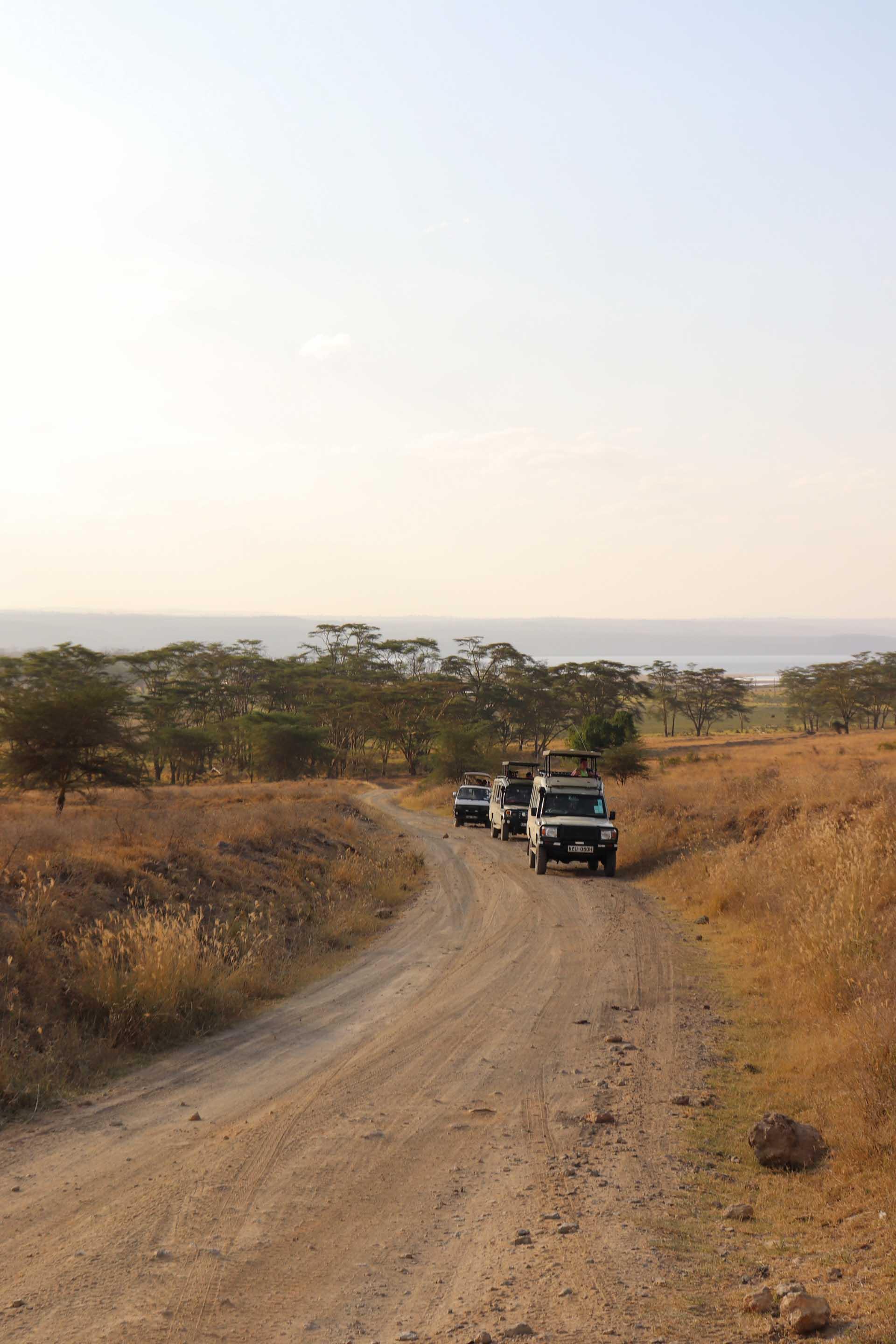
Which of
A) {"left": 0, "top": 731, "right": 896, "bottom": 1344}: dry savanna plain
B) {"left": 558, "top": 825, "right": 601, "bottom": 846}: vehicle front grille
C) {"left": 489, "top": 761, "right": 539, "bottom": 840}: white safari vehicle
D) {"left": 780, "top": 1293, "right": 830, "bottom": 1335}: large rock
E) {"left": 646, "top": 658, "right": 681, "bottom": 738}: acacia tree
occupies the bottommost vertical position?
{"left": 489, "top": 761, "right": 539, "bottom": 840}: white safari vehicle

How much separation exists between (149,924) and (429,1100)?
4.56m

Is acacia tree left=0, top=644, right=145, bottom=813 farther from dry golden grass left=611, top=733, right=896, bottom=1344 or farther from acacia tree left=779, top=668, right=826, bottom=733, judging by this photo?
acacia tree left=779, top=668, right=826, bottom=733

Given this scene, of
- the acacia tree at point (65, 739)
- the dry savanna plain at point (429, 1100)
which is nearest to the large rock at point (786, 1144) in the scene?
the dry savanna plain at point (429, 1100)

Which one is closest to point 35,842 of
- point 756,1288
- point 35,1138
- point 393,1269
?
point 35,1138

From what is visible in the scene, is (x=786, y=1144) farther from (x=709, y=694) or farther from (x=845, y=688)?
(x=709, y=694)

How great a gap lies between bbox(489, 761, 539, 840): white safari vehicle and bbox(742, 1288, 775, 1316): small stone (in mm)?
24215

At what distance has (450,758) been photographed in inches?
2339

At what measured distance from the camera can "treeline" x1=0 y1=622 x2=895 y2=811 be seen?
63219 mm

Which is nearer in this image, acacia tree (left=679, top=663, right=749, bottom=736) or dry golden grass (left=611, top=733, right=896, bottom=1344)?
dry golden grass (left=611, top=733, right=896, bottom=1344)

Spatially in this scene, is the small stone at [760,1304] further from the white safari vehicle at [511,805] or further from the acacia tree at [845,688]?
the acacia tree at [845,688]

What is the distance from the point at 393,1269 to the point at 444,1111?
90.4 inches

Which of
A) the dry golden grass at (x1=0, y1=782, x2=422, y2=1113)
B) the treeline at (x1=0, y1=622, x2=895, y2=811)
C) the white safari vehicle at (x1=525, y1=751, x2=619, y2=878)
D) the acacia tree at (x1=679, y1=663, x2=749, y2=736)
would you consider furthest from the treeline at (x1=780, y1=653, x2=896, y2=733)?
the dry golden grass at (x1=0, y1=782, x2=422, y2=1113)

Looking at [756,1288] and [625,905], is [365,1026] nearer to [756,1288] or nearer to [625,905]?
[756,1288]

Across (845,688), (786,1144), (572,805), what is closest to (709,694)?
(845,688)
